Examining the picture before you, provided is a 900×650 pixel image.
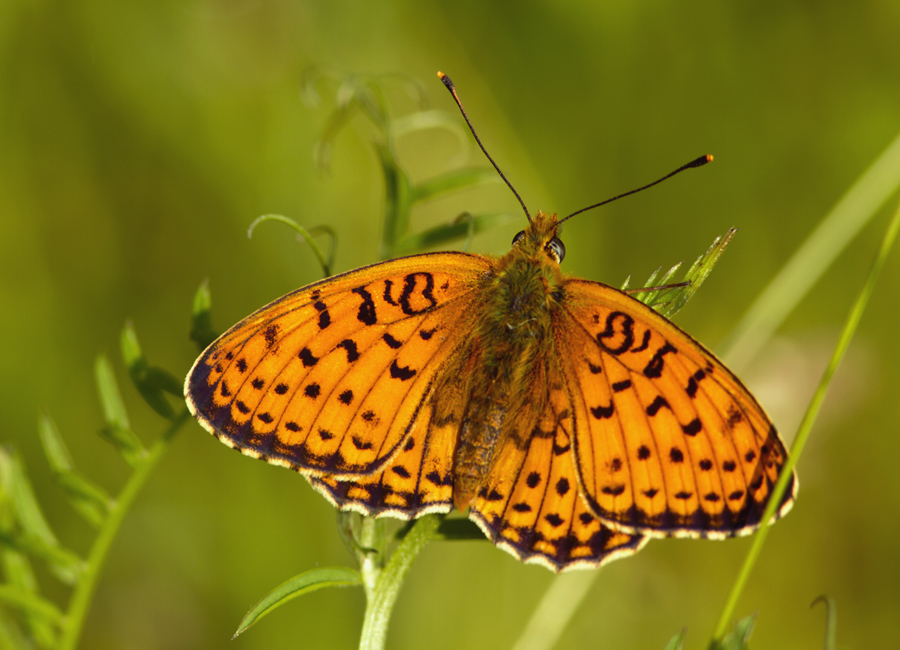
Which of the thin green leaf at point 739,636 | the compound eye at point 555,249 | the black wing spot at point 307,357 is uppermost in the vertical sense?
the black wing spot at point 307,357

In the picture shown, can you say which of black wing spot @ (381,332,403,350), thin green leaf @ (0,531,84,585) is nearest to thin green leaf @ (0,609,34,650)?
thin green leaf @ (0,531,84,585)

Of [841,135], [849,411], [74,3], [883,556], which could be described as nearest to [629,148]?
[841,135]

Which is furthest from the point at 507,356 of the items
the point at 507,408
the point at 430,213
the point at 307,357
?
the point at 430,213

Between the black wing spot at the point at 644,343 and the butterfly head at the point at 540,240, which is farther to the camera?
the butterfly head at the point at 540,240

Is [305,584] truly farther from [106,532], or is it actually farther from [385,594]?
[106,532]

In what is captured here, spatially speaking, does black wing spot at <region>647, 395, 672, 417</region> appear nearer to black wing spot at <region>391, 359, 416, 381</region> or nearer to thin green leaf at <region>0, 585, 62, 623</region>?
black wing spot at <region>391, 359, 416, 381</region>

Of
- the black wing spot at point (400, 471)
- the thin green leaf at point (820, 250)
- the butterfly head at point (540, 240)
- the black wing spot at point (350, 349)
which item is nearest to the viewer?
the black wing spot at point (400, 471)

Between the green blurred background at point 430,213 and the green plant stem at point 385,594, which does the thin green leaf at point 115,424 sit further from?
the green blurred background at point 430,213

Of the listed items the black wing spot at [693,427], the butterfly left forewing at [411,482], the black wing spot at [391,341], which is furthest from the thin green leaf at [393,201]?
the black wing spot at [693,427]
